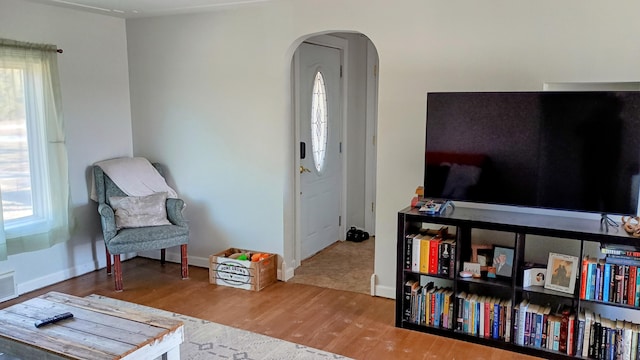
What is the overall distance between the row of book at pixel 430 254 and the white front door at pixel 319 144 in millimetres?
1464

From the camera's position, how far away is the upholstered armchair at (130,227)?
399cm

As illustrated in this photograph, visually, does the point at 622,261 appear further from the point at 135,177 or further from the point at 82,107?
the point at 82,107

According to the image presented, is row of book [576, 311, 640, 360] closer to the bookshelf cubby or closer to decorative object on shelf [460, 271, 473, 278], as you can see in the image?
the bookshelf cubby

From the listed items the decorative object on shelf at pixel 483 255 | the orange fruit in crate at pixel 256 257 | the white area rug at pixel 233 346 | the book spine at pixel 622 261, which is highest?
the book spine at pixel 622 261

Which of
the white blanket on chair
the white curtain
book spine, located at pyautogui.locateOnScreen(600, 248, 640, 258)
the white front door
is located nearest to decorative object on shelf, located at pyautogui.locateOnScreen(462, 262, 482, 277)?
book spine, located at pyautogui.locateOnScreen(600, 248, 640, 258)

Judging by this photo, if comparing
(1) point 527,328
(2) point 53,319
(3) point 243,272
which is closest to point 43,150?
(3) point 243,272

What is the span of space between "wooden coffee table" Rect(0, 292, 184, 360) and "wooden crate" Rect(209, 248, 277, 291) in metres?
1.46

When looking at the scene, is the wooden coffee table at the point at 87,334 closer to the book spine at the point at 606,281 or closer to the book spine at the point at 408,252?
the book spine at the point at 408,252

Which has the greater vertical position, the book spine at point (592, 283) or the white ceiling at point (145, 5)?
the white ceiling at point (145, 5)

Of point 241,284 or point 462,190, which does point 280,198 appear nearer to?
point 241,284

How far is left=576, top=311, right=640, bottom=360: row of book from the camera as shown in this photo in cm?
278

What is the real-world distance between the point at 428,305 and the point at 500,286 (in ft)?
1.59

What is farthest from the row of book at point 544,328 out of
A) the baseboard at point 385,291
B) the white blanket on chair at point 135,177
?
the white blanket on chair at point 135,177

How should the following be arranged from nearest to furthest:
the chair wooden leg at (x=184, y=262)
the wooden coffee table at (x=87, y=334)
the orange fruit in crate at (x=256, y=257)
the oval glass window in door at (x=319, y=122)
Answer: the wooden coffee table at (x=87, y=334) → the orange fruit in crate at (x=256, y=257) → the chair wooden leg at (x=184, y=262) → the oval glass window in door at (x=319, y=122)
